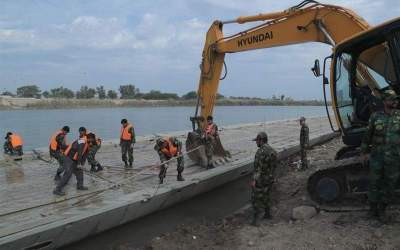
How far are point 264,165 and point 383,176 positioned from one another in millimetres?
1921

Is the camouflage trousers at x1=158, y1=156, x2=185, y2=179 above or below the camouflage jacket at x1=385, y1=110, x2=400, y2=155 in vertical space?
below

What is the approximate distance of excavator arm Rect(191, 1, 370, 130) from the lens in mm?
10062

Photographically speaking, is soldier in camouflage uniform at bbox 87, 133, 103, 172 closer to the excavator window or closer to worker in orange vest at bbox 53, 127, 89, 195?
worker in orange vest at bbox 53, 127, 89, 195

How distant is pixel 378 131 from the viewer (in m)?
7.73

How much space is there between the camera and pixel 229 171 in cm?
1265

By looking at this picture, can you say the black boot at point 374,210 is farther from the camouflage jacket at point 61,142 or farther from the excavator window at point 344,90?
the camouflage jacket at point 61,142

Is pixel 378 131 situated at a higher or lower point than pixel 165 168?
higher

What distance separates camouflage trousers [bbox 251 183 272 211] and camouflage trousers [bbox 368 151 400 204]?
5.68ft

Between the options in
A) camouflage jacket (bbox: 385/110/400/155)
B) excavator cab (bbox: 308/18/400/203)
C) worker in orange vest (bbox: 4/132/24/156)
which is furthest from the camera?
worker in orange vest (bbox: 4/132/24/156)

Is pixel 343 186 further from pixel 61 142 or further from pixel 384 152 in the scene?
pixel 61 142

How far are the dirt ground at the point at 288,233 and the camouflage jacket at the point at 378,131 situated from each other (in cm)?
121

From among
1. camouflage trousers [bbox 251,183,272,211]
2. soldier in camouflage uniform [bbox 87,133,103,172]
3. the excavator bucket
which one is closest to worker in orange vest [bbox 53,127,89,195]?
soldier in camouflage uniform [bbox 87,133,103,172]

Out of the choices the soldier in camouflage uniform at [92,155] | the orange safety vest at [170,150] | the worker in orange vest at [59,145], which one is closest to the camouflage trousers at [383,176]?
the orange safety vest at [170,150]

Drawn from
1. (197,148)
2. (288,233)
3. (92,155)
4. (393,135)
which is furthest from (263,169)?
(92,155)
